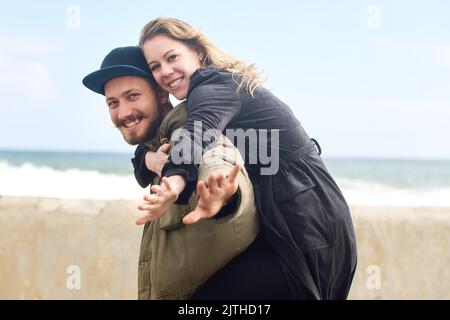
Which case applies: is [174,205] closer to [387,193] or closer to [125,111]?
[125,111]

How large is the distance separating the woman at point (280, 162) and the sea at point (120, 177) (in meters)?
11.7

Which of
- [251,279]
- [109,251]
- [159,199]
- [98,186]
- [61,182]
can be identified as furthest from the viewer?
[61,182]

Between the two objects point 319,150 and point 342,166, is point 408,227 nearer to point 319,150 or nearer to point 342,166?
point 319,150

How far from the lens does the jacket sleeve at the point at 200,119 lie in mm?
1604

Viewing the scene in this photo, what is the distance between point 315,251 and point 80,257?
325cm

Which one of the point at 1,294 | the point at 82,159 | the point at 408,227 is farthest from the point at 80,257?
the point at 82,159

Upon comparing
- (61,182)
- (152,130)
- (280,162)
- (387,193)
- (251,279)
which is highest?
(61,182)

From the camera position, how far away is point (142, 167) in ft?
6.45

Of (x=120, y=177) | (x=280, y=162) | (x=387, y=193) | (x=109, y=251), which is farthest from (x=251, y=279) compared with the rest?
(x=387, y=193)

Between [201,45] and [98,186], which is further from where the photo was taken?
[98,186]

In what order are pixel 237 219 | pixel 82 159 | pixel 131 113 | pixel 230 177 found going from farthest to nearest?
pixel 82 159 < pixel 131 113 < pixel 237 219 < pixel 230 177

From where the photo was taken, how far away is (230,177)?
1535 mm

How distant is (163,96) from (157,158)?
20 centimetres
